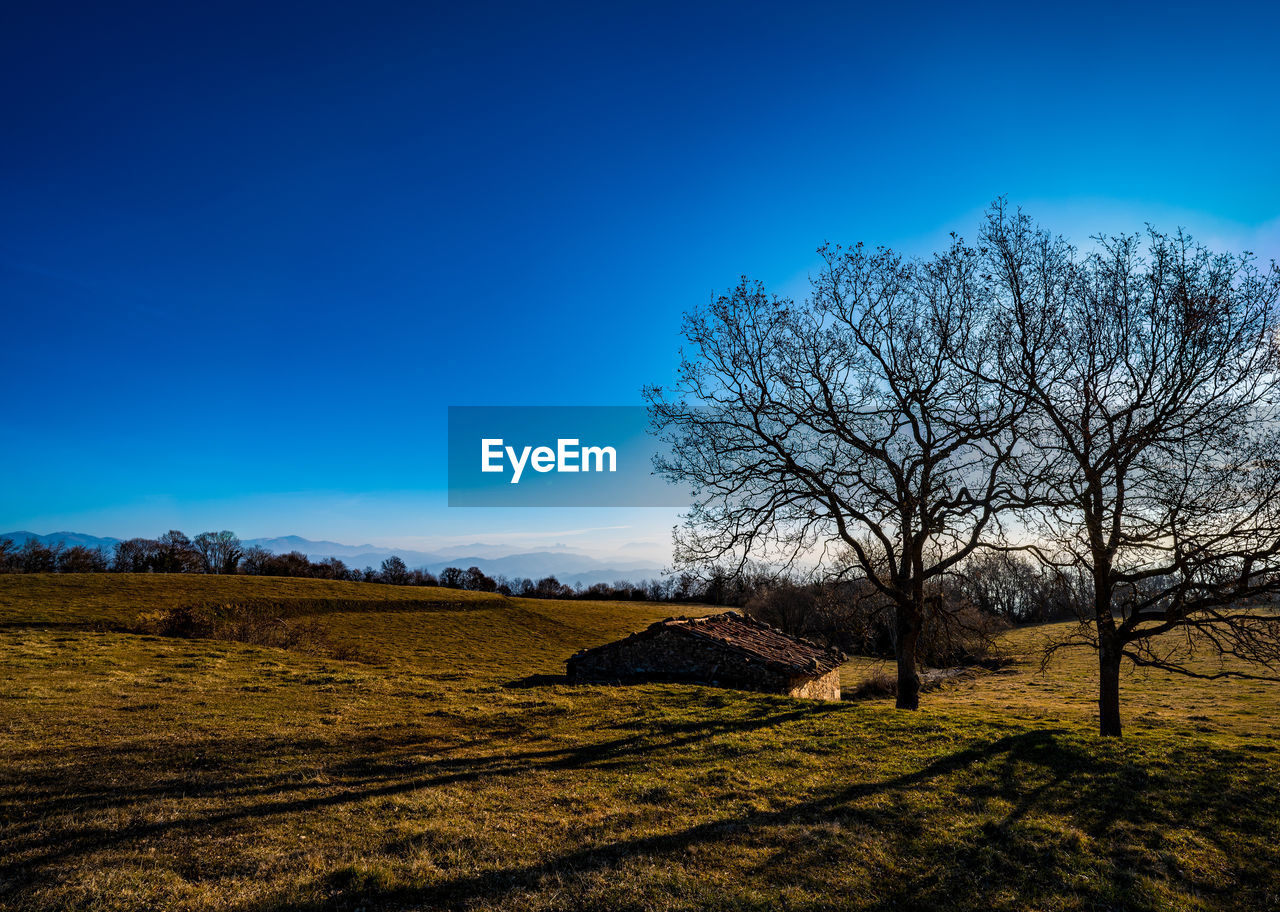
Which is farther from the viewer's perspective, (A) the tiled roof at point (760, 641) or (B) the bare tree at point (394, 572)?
(B) the bare tree at point (394, 572)

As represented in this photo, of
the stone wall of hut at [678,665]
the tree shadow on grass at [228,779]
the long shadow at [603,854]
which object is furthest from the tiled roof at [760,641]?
the long shadow at [603,854]

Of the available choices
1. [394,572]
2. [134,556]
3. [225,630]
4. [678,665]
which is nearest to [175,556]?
[134,556]

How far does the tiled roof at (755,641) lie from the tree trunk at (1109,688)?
29.1 ft

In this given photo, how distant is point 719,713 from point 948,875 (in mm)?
9335

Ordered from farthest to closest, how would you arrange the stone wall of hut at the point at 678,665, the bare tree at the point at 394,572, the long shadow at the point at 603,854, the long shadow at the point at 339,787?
1. the bare tree at the point at 394,572
2. the stone wall of hut at the point at 678,665
3. the long shadow at the point at 339,787
4. the long shadow at the point at 603,854

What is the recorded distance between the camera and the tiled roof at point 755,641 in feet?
70.6

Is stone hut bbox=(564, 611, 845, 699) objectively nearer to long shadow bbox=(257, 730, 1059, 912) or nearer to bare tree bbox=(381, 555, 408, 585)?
long shadow bbox=(257, 730, 1059, 912)

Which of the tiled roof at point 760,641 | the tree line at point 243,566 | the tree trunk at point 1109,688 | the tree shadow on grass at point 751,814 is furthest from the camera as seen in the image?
the tree line at point 243,566

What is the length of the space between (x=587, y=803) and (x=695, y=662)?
1335 centimetres

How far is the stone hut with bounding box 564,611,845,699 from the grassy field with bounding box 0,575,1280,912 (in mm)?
2789

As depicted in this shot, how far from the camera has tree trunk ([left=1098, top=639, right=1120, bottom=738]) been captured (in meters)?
14.2

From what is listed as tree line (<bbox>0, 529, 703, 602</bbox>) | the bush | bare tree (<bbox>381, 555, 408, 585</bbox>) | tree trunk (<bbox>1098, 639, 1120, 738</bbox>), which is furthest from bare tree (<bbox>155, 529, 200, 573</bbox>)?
tree trunk (<bbox>1098, 639, 1120, 738</bbox>)

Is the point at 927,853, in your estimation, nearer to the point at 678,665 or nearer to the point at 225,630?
the point at 678,665

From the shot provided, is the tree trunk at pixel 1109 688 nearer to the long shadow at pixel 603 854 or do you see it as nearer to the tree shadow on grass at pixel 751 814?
the tree shadow on grass at pixel 751 814
